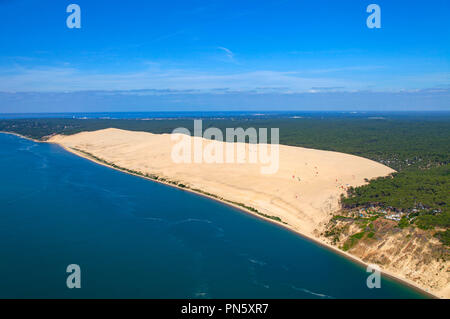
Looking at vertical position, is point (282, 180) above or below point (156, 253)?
above

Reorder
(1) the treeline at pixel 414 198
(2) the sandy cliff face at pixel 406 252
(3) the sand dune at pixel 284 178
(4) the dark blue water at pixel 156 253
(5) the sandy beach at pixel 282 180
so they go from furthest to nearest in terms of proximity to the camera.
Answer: (3) the sand dune at pixel 284 178
(5) the sandy beach at pixel 282 180
(1) the treeline at pixel 414 198
(2) the sandy cliff face at pixel 406 252
(4) the dark blue water at pixel 156 253

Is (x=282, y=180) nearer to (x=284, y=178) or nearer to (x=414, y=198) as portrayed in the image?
(x=284, y=178)

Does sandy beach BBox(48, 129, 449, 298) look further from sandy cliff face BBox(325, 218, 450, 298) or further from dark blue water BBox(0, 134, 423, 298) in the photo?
dark blue water BBox(0, 134, 423, 298)

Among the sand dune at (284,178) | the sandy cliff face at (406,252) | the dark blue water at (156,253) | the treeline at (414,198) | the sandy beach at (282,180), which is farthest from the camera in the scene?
the sand dune at (284,178)

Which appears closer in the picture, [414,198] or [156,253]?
[156,253]

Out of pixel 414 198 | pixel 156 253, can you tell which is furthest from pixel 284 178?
pixel 156 253

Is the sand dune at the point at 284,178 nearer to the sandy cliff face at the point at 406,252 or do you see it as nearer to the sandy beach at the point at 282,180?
the sandy beach at the point at 282,180

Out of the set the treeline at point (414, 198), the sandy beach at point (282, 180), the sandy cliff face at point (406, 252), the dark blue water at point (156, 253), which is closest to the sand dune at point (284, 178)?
the sandy beach at point (282, 180)

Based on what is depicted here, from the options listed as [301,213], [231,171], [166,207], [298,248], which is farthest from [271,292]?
[231,171]
